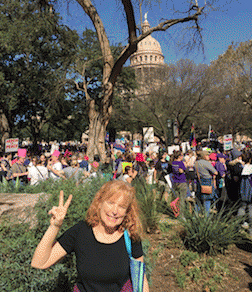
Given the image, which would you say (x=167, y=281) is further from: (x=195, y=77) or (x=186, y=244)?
(x=195, y=77)

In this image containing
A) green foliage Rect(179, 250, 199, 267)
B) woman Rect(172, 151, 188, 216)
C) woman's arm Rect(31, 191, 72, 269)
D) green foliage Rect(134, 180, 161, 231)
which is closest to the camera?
woman's arm Rect(31, 191, 72, 269)

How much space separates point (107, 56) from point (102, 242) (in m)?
8.33

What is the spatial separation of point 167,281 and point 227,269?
0.89m

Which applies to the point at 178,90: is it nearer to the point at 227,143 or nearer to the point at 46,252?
the point at 227,143

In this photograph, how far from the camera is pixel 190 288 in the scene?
3688mm

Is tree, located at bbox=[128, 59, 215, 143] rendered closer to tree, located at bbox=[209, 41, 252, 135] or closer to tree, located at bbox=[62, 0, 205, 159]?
tree, located at bbox=[209, 41, 252, 135]

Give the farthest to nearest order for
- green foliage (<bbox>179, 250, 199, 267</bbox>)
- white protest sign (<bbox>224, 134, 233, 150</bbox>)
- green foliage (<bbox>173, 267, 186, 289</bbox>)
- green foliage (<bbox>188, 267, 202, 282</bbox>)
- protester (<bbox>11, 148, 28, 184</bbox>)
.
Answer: white protest sign (<bbox>224, 134, 233, 150</bbox>) → protester (<bbox>11, 148, 28, 184</bbox>) → green foliage (<bbox>179, 250, 199, 267</bbox>) → green foliage (<bbox>188, 267, 202, 282</bbox>) → green foliage (<bbox>173, 267, 186, 289</bbox>)

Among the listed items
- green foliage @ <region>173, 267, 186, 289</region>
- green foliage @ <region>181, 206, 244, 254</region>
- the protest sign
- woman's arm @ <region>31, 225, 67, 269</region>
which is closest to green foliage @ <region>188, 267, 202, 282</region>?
green foliage @ <region>173, 267, 186, 289</region>

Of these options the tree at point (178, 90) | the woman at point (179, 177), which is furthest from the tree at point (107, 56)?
the tree at point (178, 90)

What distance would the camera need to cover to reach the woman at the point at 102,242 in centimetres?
168

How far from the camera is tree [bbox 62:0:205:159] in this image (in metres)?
8.34

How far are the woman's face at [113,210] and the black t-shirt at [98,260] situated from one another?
0.41ft

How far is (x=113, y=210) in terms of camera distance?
1793 mm

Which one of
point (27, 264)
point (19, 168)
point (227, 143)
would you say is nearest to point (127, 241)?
point (27, 264)
